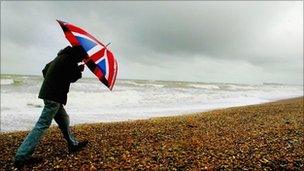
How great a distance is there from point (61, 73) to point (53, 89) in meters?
0.38

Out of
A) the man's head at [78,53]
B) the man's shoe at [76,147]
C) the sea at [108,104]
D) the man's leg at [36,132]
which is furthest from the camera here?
the sea at [108,104]

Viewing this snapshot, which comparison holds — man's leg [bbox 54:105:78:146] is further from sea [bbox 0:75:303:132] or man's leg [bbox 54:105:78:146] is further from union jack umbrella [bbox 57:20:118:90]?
sea [bbox 0:75:303:132]

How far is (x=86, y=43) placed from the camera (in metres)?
7.80

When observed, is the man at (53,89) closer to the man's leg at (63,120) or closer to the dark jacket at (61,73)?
the dark jacket at (61,73)

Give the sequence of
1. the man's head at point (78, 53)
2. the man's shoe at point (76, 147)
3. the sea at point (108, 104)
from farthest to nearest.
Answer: the sea at point (108, 104)
the man's shoe at point (76, 147)
the man's head at point (78, 53)

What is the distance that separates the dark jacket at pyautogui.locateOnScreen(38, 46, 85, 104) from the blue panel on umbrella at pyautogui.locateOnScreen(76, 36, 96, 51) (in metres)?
0.15

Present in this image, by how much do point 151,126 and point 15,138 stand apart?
4512 millimetres

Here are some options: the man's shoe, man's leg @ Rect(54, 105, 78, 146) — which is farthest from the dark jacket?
the man's shoe

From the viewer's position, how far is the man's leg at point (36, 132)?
25.3ft

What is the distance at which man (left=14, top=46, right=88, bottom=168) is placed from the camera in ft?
25.3

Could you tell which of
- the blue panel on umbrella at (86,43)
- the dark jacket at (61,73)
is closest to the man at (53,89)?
the dark jacket at (61,73)

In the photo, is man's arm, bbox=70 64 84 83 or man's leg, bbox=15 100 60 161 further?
man's arm, bbox=70 64 84 83

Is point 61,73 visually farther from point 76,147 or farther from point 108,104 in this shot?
point 108,104

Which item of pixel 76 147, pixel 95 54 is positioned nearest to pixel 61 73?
pixel 95 54
